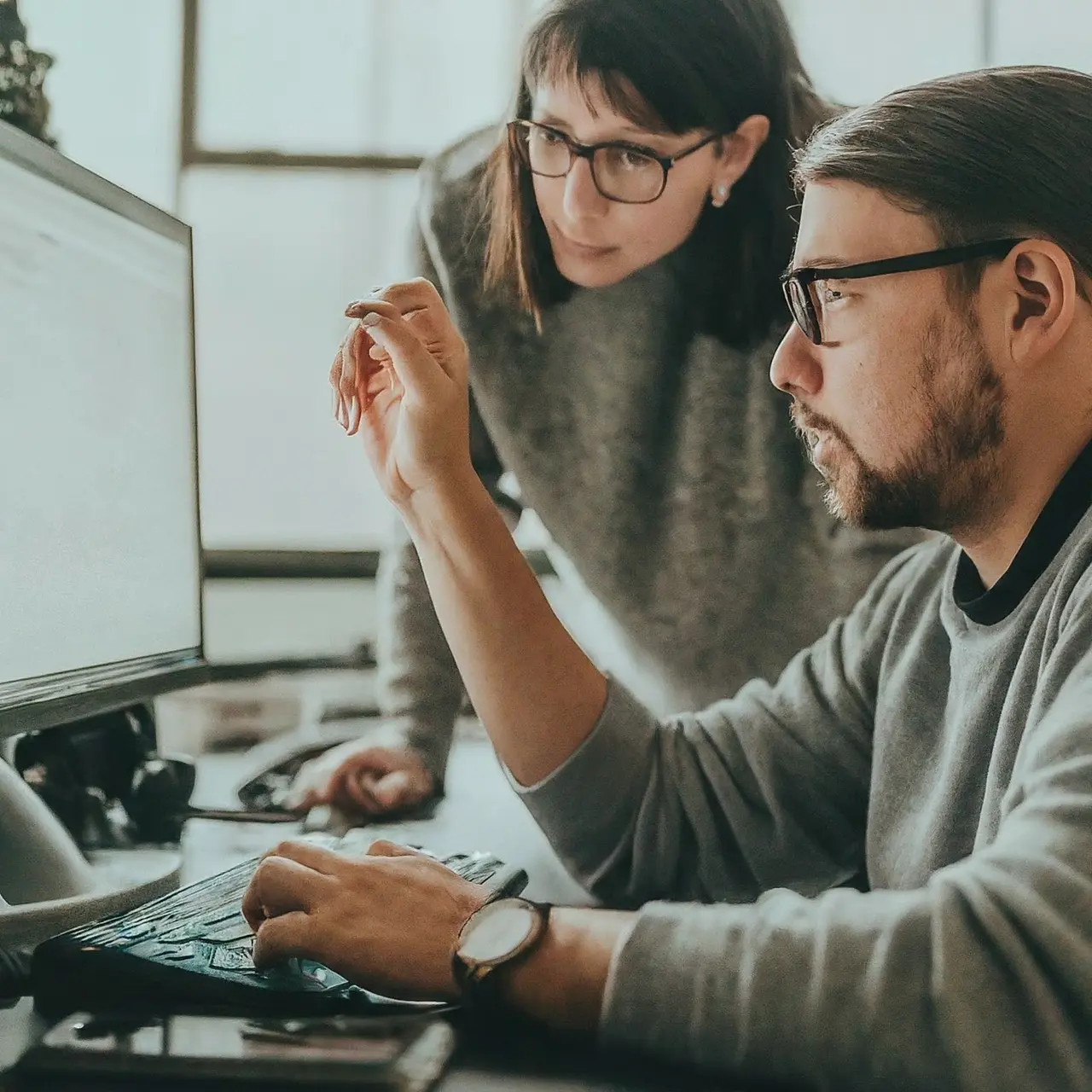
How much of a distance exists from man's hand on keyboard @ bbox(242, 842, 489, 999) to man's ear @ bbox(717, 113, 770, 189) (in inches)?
34.9

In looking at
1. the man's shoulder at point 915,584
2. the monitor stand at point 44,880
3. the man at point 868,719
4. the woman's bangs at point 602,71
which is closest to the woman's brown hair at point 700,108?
the woman's bangs at point 602,71

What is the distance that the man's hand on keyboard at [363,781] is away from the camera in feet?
3.81

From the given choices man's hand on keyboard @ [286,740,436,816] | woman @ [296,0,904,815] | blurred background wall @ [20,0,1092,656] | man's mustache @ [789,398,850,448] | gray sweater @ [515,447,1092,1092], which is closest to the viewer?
gray sweater @ [515,447,1092,1092]

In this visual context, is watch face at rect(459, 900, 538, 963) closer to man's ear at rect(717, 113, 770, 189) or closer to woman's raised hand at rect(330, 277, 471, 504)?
woman's raised hand at rect(330, 277, 471, 504)

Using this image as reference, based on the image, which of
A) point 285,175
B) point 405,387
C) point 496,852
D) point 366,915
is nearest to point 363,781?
point 496,852

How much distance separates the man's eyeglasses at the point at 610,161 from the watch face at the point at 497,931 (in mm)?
836

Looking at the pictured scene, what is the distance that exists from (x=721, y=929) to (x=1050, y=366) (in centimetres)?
47

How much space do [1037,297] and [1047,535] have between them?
0.17 m

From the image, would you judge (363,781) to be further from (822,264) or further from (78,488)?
(822,264)

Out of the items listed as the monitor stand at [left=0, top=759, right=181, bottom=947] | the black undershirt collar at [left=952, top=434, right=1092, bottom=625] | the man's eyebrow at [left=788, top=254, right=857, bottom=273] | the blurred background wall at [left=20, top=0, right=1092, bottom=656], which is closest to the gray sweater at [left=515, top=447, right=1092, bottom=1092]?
the black undershirt collar at [left=952, top=434, right=1092, bottom=625]

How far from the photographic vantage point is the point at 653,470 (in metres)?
1.47

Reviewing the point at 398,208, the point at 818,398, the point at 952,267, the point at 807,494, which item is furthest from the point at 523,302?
the point at 398,208

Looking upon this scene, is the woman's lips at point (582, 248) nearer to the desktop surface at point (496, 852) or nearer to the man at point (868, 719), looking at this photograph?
the man at point (868, 719)

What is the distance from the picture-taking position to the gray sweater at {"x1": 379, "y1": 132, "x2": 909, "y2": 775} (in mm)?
1401
